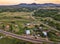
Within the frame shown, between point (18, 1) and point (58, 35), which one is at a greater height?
point (18, 1)

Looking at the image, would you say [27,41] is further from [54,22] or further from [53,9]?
[53,9]

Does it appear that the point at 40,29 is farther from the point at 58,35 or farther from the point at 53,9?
the point at 53,9

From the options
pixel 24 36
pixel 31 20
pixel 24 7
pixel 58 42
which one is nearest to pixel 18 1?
pixel 24 7

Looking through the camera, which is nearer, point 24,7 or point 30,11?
point 30,11

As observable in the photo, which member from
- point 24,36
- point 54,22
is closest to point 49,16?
point 54,22

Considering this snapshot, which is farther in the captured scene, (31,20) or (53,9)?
(53,9)

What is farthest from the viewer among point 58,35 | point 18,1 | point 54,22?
point 18,1

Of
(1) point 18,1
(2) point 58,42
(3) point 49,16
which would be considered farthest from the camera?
(1) point 18,1

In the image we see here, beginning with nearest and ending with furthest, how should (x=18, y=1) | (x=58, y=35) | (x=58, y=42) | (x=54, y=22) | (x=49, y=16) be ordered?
(x=58, y=42)
(x=58, y=35)
(x=54, y=22)
(x=49, y=16)
(x=18, y=1)

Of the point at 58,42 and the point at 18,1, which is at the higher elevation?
the point at 18,1
